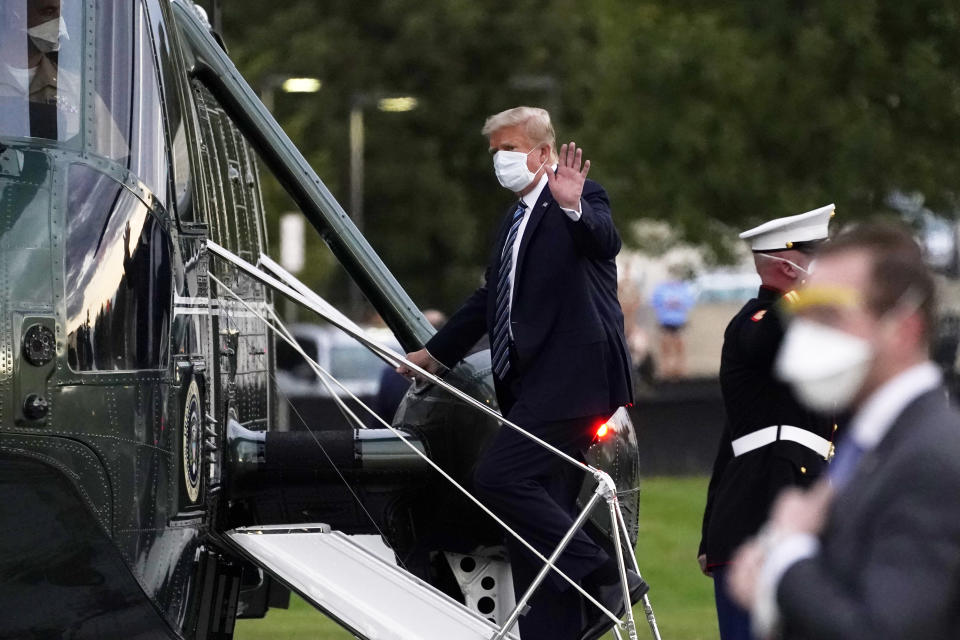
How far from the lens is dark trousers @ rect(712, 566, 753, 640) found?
6250mm

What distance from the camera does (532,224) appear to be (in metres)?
6.76

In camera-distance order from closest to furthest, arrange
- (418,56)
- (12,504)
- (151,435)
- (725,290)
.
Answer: (12,504) → (151,435) → (418,56) → (725,290)

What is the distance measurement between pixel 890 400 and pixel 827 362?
0.39 feet

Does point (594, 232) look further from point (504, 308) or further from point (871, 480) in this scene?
point (871, 480)

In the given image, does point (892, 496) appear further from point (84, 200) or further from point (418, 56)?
point (418, 56)

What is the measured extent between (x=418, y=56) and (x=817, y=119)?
1679cm

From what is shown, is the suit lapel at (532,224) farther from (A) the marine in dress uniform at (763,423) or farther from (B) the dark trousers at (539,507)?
(A) the marine in dress uniform at (763,423)

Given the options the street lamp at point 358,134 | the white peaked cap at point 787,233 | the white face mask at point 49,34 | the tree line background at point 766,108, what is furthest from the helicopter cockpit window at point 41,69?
the street lamp at point 358,134

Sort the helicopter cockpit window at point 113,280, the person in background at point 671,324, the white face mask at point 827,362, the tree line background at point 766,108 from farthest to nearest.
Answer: the person in background at point 671,324, the tree line background at point 766,108, the helicopter cockpit window at point 113,280, the white face mask at point 827,362

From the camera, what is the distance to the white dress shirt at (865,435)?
9.75ft

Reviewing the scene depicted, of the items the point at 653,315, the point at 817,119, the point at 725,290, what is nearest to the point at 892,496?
the point at 817,119

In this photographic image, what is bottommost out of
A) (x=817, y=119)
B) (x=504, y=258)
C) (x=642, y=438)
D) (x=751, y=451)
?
(x=642, y=438)

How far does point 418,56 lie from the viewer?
134ft

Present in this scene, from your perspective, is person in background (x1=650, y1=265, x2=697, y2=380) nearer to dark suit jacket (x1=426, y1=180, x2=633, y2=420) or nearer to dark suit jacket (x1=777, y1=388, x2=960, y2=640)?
dark suit jacket (x1=426, y1=180, x2=633, y2=420)
